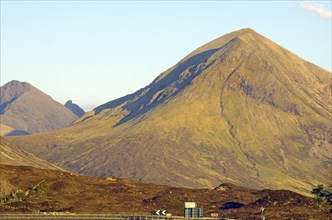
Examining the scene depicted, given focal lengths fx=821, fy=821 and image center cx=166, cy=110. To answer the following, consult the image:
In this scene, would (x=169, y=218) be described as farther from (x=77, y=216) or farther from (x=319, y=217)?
(x=319, y=217)

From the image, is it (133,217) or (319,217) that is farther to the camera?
(319,217)

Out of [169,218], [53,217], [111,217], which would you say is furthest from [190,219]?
[53,217]

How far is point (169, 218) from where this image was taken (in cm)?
17400

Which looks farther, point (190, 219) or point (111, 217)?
point (111, 217)

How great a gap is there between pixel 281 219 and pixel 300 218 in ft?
17.5

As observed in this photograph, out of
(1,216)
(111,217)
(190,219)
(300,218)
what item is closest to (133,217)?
(111,217)

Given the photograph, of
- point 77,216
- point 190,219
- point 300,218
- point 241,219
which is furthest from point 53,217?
point 300,218

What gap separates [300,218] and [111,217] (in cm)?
4755

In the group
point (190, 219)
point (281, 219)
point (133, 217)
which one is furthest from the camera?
point (281, 219)

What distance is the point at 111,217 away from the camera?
A: 182750 millimetres

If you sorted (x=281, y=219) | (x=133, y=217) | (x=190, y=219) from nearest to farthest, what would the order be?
1. (x=190, y=219)
2. (x=133, y=217)
3. (x=281, y=219)

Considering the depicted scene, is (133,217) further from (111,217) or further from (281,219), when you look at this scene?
(281,219)

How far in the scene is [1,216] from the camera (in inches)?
7121

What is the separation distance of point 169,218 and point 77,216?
24.9 metres
